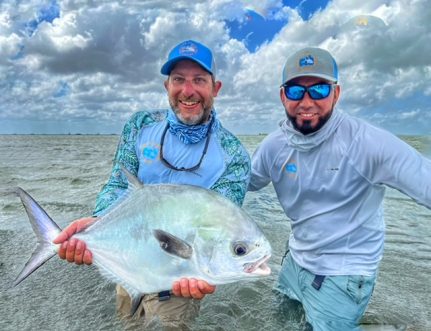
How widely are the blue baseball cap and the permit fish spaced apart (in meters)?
1.21

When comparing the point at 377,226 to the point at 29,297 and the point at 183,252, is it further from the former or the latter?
the point at 29,297

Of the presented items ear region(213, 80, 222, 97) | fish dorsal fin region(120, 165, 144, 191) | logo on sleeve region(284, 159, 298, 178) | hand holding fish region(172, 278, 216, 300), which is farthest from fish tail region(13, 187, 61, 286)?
logo on sleeve region(284, 159, 298, 178)

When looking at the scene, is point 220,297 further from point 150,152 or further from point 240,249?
point 240,249

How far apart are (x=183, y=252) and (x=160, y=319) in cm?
132

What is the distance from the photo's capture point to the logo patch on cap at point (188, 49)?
3432 millimetres

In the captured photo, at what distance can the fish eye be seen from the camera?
2252 mm

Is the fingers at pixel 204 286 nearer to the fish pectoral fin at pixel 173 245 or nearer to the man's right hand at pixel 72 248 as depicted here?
the fish pectoral fin at pixel 173 245

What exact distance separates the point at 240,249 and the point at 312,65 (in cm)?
188

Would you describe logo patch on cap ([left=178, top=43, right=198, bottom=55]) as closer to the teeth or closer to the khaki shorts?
the teeth

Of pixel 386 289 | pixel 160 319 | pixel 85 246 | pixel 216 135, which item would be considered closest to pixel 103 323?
pixel 160 319

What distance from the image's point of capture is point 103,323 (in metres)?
3.91

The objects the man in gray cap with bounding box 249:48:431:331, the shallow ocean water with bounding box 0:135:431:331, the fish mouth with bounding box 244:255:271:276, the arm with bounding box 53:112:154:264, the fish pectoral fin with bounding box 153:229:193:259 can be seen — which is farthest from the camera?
the shallow ocean water with bounding box 0:135:431:331

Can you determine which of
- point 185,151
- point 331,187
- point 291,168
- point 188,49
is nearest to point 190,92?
point 188,49

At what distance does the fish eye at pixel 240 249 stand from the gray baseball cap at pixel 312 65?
1771 millimetres
